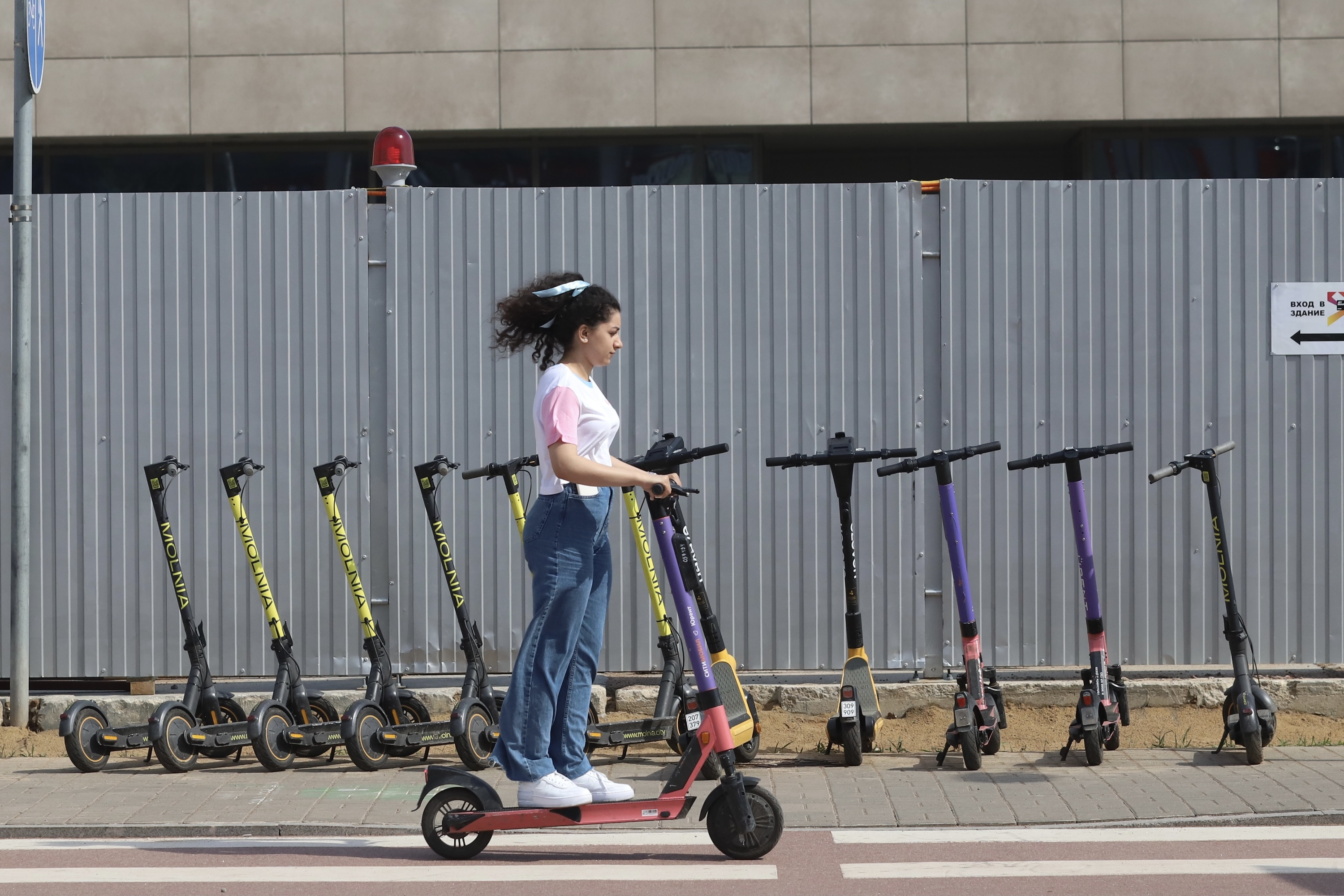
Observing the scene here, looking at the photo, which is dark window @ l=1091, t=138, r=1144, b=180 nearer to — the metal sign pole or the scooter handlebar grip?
the scooter handlebar grip

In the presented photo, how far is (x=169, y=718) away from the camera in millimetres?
7203

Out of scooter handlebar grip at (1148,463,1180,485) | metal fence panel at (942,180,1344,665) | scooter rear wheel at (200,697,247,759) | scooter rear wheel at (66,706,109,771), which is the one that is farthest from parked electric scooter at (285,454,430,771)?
scooter handlebar grip at (1148,463,1180,485)

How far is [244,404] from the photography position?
827cm

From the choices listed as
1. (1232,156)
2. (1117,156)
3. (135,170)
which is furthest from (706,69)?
(135,170)

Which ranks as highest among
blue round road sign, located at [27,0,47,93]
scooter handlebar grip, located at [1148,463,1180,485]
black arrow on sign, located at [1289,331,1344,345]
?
blue round road sign, located at [27,0,47,93]

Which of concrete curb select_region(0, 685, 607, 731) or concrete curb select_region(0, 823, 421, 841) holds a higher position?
concrete curb select_region(0, 685, 607, 731)

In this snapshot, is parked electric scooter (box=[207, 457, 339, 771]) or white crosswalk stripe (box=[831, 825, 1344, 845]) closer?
white crosswalk stripe (box=[831, 825, 1344, 845])

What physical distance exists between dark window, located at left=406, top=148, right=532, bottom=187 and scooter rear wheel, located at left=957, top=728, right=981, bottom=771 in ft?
35.2

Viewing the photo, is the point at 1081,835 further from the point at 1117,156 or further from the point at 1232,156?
the point at 1232,156

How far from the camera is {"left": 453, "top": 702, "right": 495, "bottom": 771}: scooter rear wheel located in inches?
279

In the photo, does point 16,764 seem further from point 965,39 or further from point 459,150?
point 965,39

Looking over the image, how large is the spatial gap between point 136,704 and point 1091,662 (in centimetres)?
484

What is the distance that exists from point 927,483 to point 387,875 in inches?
154

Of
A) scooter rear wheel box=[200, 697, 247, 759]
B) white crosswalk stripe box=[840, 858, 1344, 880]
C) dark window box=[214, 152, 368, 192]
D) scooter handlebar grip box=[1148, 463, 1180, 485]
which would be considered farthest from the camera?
dark window box=[214, 152, 368, 192]
